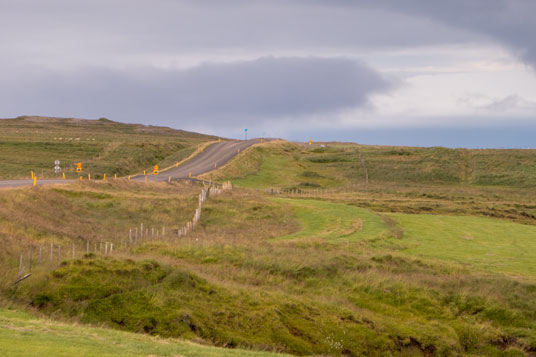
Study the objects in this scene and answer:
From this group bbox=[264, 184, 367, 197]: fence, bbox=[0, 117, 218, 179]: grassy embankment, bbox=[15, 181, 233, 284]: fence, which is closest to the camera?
bbox=[15, 181, 233, 284]: fence

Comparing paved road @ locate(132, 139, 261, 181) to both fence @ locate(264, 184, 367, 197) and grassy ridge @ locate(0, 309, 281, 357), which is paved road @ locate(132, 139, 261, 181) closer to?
fence @ locate(264, 184, 367, 197)

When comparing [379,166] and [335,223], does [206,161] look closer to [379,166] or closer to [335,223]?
[379,166]

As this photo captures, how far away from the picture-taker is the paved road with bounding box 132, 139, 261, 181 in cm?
7788

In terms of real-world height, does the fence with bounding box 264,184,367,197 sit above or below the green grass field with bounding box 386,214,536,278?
above

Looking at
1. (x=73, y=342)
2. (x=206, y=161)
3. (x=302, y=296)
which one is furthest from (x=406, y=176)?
(x=73, y=342)

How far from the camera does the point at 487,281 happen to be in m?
28.8

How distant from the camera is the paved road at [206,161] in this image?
7788 centimetres

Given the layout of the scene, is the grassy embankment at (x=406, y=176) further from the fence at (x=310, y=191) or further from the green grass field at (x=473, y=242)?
the green grass field at (x=473, y=242)

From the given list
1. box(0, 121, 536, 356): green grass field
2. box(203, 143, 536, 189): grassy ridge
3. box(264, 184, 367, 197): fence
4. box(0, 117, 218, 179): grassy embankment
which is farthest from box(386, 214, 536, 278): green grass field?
box(0, 117, 218, 179): grassy embankment

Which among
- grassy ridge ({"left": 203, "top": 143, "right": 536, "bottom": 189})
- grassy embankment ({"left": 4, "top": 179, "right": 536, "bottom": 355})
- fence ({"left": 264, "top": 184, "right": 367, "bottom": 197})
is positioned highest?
grassy ridge ({"left": 203, "top": 143, "right": 536, "bottom": 189})

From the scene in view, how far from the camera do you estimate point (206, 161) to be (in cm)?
9600

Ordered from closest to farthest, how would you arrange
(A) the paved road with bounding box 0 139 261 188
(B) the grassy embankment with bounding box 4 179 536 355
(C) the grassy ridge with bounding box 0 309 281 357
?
(C) the grassy ridge with bounding box 0 309 281 357
(B) the grassy embankment with bounding box 4 179 536 355
(A) the paved road with bounding box 0 139 261 188

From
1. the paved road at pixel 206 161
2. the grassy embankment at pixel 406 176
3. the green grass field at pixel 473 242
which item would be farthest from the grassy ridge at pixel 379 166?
the green grass field at pixel 473 242

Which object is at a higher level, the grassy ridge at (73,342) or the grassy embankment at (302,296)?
the grassy ridge at (73,342)
